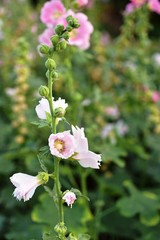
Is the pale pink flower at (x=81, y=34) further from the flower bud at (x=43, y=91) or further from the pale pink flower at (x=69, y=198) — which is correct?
the pale pink flower at (x=69, y=198)

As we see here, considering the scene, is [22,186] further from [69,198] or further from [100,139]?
[100,139]

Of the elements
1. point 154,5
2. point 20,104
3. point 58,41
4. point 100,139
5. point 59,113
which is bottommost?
point 59,113

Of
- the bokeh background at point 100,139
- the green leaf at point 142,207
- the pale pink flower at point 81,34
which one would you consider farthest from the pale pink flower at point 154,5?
the green leaf at point 142,207

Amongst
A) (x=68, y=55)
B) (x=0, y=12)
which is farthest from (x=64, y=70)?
(x=0, y=12)

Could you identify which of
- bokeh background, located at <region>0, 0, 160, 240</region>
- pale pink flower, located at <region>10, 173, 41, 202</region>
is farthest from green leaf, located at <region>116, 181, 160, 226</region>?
pale pink flower, located at <region>10, 173, 41, 202</region>

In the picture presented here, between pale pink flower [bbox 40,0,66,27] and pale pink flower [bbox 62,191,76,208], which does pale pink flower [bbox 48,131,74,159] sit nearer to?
pale pink flower [bbox 62,191,76,208]

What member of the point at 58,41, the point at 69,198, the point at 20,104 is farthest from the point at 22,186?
the point at 20,104
